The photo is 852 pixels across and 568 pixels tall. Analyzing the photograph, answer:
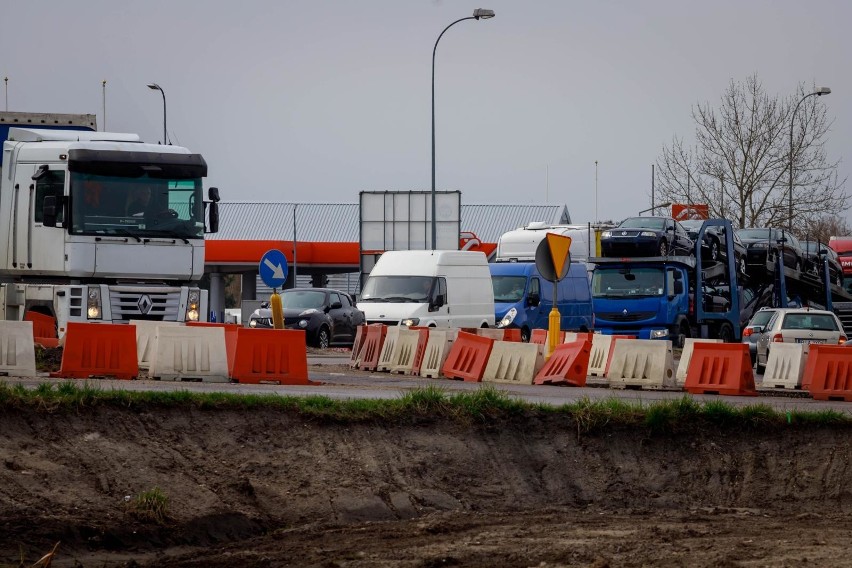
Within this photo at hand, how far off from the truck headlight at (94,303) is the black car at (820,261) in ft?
94.3

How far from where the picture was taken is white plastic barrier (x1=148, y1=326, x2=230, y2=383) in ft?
52.3

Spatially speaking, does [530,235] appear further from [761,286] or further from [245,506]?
[245,506]

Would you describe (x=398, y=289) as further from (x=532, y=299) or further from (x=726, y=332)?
(x=726, y=332)

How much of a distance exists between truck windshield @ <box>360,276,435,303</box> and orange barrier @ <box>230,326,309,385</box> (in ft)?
43.6

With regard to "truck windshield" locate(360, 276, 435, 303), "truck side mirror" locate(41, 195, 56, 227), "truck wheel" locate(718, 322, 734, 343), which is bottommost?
"truck wheel" locate(718, 322, 734, 343)

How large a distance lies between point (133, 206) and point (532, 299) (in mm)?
14762

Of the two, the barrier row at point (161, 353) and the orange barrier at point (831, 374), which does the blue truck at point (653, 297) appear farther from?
the barrier row at point (161, 353)

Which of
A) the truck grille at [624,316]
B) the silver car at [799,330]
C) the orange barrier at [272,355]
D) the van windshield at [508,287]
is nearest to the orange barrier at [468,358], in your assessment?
the orange barrier at [272,355]

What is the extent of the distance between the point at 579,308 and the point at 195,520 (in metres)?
25.5

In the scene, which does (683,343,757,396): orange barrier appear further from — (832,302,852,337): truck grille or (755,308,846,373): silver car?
(832,302,852,337): truck grille

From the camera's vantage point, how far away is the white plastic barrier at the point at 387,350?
71.0 ft

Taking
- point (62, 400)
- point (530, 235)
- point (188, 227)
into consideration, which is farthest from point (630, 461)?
point (530, 235)

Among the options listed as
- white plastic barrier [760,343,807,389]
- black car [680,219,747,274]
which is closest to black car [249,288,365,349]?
black car [680,219,747,274]

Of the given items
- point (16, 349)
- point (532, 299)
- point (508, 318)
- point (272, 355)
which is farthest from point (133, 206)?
point (532, 299)
